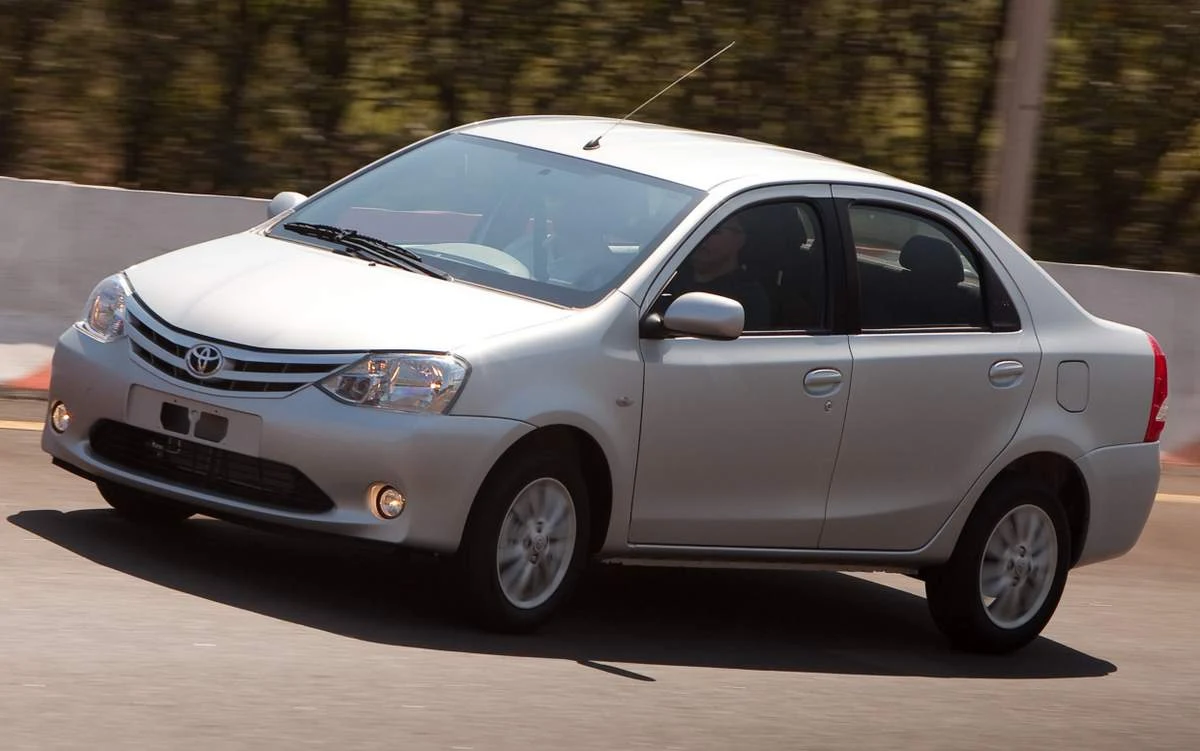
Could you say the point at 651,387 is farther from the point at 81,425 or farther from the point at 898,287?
the point at 81,425

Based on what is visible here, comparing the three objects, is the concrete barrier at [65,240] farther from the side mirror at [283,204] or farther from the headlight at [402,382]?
the headlight at [402,382]

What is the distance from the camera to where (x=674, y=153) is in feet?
25.1

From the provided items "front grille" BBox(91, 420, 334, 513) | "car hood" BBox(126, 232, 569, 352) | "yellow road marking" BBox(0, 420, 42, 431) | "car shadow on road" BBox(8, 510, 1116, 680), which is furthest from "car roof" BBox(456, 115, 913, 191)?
"yellow road marking" BBox(0, 420, 42, 431)

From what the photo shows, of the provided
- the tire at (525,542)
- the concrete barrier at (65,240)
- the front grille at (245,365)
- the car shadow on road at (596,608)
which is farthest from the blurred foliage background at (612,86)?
the tire at (525,542)

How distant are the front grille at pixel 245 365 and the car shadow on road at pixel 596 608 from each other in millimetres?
517

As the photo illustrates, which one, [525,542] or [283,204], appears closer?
[525,542]

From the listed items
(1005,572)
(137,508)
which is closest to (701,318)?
(1005,572)

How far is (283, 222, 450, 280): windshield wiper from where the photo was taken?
7.00 meters

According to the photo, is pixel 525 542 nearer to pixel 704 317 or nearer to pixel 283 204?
pixel 704 317

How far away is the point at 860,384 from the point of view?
24.1 feet

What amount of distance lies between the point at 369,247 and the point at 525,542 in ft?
4.21

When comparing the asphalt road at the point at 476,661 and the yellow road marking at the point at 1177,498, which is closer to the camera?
the asphalt road at the point at 476,661

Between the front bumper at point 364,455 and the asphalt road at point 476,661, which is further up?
the front bumper at point 364,455

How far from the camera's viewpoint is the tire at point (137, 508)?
730 centimetres
